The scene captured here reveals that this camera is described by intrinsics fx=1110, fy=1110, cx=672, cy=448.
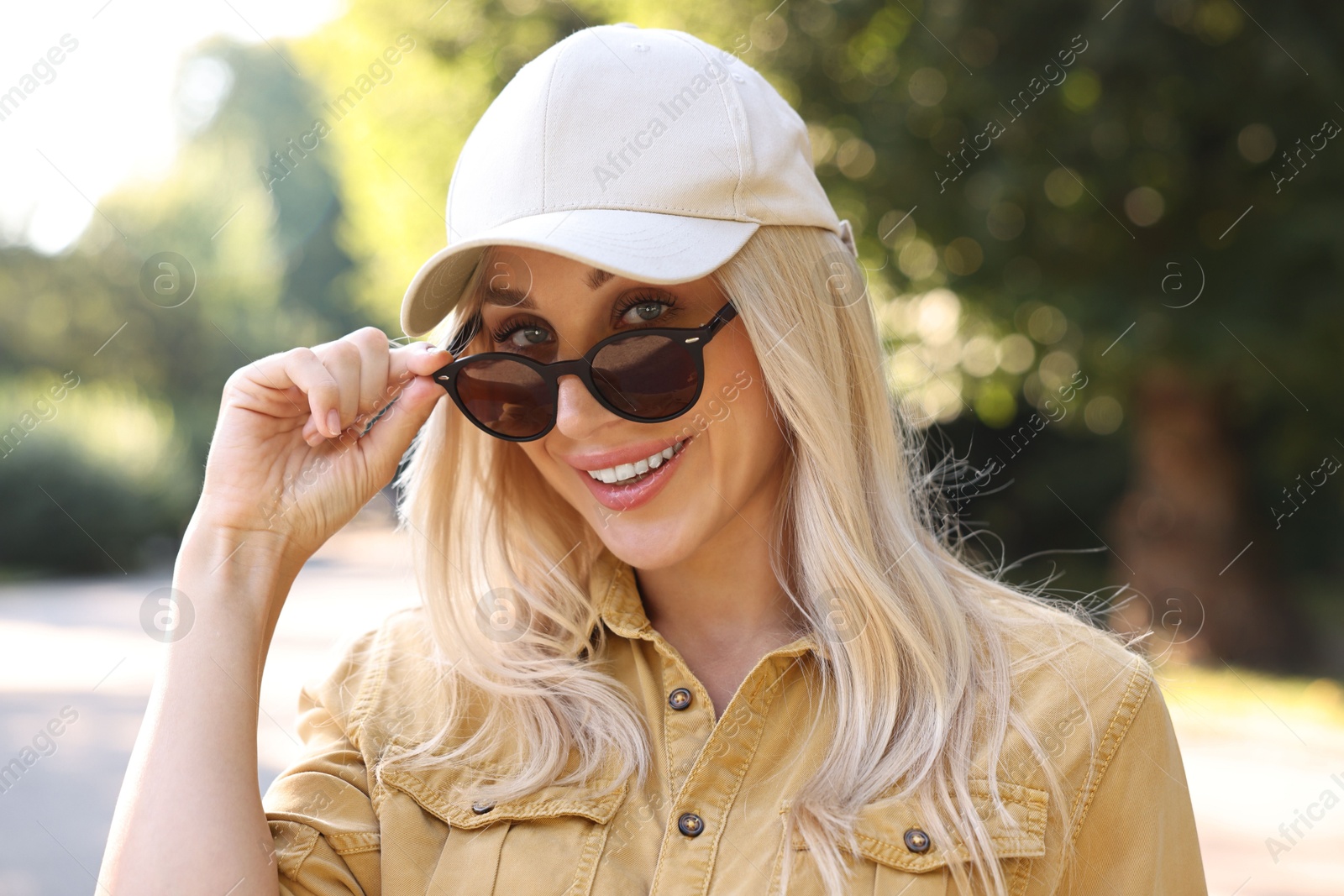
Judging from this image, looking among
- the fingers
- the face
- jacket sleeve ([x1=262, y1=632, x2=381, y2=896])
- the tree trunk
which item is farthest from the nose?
the tree trunk

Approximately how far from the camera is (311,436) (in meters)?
1.96

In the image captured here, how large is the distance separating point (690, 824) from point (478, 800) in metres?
0.36

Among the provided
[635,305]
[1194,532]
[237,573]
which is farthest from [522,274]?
[1194,532]

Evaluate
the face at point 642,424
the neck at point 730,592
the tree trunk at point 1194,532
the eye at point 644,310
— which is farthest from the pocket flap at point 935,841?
the tree trunk at point 1194,532

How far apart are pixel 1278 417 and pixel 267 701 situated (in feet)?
28.9

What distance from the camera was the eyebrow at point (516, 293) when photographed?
186 cm

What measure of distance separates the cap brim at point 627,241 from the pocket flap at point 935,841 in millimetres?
878

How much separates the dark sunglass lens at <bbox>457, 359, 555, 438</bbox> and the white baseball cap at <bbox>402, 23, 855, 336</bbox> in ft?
0.59

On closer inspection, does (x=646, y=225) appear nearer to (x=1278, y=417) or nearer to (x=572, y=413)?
(x=572, y=413)

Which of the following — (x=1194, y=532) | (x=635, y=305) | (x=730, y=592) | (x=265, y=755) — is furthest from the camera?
(x=1194, y=532)

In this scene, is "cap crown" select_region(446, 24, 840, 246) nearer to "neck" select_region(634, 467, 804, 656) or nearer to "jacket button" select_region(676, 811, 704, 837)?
"neck" select_region(634, 467, 804, 656)

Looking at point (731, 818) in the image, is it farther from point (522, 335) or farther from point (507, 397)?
point (522, 335)

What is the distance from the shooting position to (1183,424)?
29.2 ft

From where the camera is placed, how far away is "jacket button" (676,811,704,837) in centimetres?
175
